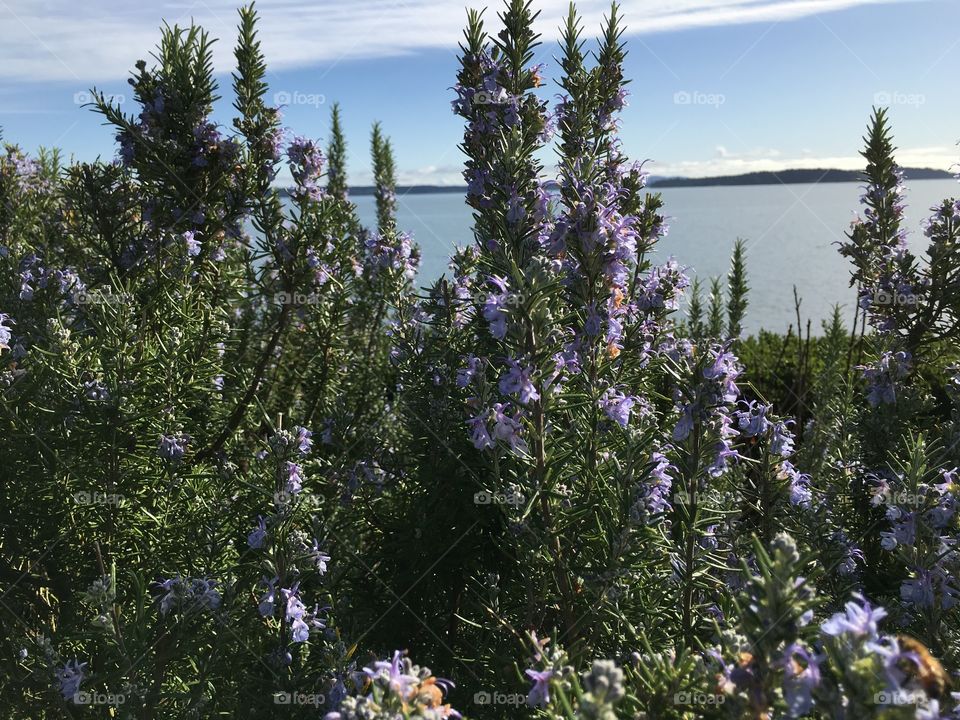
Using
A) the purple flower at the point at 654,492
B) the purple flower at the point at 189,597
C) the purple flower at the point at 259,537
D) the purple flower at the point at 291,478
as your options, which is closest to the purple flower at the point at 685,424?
the purple flower at the point at 654,492

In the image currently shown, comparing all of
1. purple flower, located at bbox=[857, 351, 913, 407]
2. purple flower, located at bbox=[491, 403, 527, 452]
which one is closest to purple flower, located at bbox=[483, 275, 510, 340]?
purple flower, located at bbox=[491, 403, 527, 452]

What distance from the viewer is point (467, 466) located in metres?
2.97

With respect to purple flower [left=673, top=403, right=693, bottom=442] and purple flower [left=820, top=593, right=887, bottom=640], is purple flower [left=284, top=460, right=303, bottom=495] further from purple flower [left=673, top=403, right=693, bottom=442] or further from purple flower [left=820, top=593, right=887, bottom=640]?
purple flower [left=820, top=593, right=887, bottom=640]

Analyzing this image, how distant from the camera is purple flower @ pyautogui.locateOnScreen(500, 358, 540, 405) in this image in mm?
2014

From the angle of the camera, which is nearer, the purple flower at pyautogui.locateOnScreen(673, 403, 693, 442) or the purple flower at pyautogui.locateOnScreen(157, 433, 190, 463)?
the purple flower at pyautogui.locateOnScreen(673, 403, 693, 442)

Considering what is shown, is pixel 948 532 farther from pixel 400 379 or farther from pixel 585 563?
pixel 400 379

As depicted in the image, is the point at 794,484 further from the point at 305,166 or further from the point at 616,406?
the point at 305,166

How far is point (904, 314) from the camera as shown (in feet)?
12.6

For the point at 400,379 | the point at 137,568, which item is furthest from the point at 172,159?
the point at 137,568

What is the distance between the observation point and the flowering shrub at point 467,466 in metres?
1.97

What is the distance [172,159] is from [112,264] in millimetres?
A: 683

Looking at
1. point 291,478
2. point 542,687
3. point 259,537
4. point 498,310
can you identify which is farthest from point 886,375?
point 259,537

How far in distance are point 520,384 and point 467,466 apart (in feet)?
3.39

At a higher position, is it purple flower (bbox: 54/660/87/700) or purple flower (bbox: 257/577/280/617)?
purple flower (bbox: 257/577/280/617)
